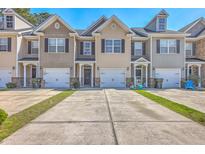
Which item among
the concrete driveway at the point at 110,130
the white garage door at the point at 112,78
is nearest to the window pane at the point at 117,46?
the white garage door at the point at 112,78

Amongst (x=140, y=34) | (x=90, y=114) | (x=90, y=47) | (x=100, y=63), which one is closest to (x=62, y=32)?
(x=90, y=47)

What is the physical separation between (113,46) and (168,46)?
621 cm

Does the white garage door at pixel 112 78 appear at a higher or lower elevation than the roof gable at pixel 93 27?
lower

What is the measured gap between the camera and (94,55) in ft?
67.7

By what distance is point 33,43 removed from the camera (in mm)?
20766

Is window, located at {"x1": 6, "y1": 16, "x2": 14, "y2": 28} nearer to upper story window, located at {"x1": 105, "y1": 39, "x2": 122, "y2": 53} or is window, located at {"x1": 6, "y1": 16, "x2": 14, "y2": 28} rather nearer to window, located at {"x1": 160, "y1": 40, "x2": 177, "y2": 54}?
upper story window, located at {"x1": 105, "y1": 39, "x2": 122, "y2": 53}

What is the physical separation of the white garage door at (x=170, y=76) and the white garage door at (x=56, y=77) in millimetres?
10231

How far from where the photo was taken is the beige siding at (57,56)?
63.6ft

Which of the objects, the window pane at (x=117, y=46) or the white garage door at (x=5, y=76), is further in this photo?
the white garage door at (x=5, y=76)

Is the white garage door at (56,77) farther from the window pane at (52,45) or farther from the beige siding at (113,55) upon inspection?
the beige siding at (113,55)

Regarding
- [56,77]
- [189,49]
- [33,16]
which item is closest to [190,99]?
[189,49]

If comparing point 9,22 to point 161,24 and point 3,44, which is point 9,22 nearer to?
point 3,44

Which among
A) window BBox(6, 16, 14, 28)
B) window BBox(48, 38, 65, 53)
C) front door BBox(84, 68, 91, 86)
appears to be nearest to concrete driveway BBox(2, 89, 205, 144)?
window BBox(48, 38, 65, 53)
